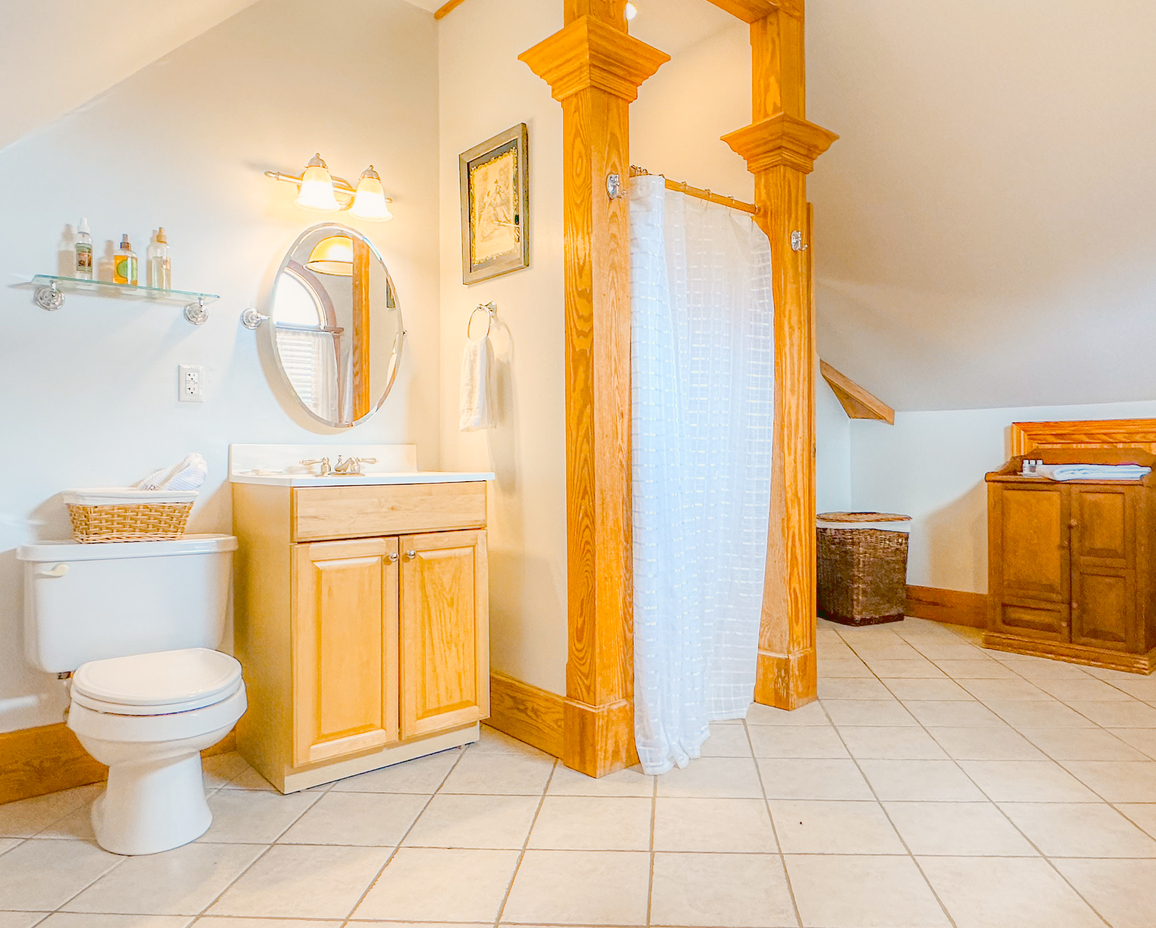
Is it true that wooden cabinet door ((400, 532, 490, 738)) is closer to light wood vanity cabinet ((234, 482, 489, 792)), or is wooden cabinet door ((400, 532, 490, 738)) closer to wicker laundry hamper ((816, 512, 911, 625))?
light wood vanity cabinet ((234, 482, 489, 792))

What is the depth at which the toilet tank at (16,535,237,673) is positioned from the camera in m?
1.89

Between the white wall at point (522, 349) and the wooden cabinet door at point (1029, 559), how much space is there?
226 centimetres

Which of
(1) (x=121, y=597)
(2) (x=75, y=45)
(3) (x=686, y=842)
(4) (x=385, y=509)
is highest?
(2) (x=75, y=45)

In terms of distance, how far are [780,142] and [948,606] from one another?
102 inches

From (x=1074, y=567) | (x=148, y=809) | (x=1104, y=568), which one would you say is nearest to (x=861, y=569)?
(x=1074, y=567)

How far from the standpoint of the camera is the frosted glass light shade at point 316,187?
7.94 feet

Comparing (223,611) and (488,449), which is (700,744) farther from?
(223,611)

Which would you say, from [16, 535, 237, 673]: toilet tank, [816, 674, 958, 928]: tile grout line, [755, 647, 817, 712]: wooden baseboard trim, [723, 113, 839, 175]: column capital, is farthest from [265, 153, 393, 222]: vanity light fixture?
[816, 674, 958, 928]: tile grout line

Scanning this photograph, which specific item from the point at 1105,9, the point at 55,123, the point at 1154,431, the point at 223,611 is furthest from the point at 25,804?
the point at 1154,431

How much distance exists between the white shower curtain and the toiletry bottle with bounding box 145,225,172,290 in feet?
4.42

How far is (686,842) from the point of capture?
1.76 m

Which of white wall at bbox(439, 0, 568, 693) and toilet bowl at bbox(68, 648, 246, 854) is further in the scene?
white wall at bbox(439, 0, 568, 693)

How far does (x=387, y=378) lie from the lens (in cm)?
269

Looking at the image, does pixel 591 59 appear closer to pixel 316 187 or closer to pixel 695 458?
pixel 316 187
